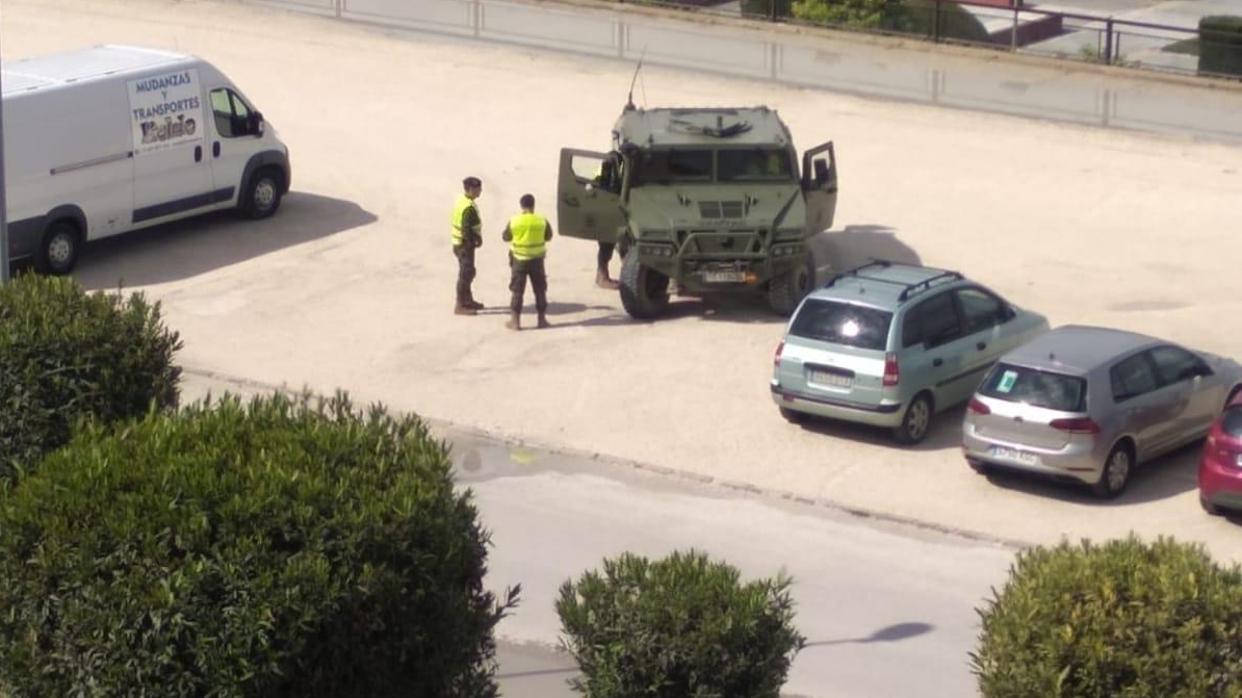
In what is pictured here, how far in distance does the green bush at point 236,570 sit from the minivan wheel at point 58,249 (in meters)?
14.6

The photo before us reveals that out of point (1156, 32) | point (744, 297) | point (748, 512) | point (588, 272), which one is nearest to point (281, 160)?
point (588, 272)

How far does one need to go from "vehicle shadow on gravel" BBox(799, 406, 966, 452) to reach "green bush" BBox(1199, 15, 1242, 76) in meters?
13.8

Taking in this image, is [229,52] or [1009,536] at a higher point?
[229,52]

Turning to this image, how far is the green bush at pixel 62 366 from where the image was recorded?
42.2 feet

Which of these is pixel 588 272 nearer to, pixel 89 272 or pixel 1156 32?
pixel 89 272

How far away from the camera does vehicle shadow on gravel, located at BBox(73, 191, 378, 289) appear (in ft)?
81.5

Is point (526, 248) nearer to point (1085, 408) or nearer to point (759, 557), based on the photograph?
point (759, 557)

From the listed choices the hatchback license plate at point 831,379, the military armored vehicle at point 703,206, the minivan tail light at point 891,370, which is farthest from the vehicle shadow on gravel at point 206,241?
the minivan tail light at point 891,370

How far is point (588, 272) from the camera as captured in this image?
82.1 ft

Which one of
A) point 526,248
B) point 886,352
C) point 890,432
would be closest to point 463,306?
point 526,248

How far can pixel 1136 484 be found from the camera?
61.1ft

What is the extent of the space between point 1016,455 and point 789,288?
5.17m

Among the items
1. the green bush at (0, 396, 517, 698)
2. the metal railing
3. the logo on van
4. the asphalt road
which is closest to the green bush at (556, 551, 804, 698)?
the green bush at (0, 396, 517, 698)

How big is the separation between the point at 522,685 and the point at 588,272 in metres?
10.8
